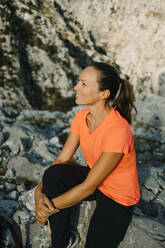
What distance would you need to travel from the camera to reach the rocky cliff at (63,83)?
482 cm

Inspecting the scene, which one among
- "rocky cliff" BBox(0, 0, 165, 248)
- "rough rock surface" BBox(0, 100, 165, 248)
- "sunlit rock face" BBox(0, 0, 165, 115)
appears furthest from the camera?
"sunlit rock face" BBox(0, 0, 165, 115)

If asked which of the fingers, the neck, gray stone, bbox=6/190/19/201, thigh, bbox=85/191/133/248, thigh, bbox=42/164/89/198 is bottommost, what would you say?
gray stone, bbox=6/190/19/201

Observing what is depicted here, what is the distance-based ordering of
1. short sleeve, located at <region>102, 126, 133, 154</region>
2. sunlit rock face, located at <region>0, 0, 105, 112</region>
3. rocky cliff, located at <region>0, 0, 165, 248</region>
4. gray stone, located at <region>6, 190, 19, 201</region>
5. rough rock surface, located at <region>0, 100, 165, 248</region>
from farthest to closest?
sunlit rock face, located at <region>0, 0, 105, 112</region> < gray stone, located at <region>6, 190, 19, 201</region> < rocky cliff, located at <region>0, 0, 165, 248</region> < rough rock surface, located at <region>0, 100, 165, 248</region> < short sleeve, located at <region>102, 126, 133, 154</region>

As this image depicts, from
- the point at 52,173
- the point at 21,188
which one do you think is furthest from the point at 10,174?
the point at 52,173

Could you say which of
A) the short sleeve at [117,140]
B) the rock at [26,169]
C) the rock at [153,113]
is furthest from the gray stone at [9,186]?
the rock at [153,113]

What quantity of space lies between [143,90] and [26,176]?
16.5 m

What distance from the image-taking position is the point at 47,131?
39.5 ft

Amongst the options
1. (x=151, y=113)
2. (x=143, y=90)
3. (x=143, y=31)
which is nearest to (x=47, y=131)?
(x=151, y=113)

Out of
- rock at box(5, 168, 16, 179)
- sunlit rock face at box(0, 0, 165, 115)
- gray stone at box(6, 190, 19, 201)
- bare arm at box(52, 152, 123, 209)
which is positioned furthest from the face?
sunlit rock face at box(0, 0, 165, 115)

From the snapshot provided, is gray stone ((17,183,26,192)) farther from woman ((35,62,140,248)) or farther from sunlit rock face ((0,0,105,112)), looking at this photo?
sunlit rock face ((0,0,105,112))

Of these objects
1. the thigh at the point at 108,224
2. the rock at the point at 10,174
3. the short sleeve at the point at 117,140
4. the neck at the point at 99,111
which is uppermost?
the neck at the point at 99,111

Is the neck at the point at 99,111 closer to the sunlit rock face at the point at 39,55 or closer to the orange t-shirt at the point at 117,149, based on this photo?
the orange t-shirt at the point at 117,149

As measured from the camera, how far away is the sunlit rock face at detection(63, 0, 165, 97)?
20.4 metres

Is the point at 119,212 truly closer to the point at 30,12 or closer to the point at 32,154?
the point at 32,154
